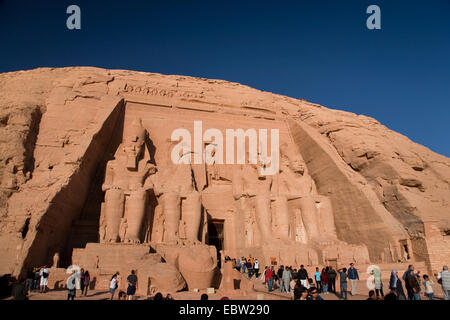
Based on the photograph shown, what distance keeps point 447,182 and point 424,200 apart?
144 centimetres

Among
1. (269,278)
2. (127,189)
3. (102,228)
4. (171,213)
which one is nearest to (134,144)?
(127,189)

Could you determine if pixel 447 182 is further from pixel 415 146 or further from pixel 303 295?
pixel 303 295

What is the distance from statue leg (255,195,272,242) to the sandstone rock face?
32mm

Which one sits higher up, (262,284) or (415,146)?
(415,146)

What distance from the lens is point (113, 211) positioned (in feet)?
29.3

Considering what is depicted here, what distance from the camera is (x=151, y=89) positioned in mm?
12656

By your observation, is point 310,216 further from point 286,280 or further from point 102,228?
point 102,228

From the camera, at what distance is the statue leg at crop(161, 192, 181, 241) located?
9.38m

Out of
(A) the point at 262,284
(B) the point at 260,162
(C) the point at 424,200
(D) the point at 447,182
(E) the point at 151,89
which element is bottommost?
(A) the point at 262,284

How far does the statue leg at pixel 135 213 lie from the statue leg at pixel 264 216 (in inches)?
134

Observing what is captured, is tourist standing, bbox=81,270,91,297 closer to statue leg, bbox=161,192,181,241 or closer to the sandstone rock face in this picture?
the sandstone rock face

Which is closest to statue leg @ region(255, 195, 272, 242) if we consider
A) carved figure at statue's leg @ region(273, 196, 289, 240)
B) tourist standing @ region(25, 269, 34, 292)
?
carved figure at statue's leg @ region(273, 196, 289, 240)
